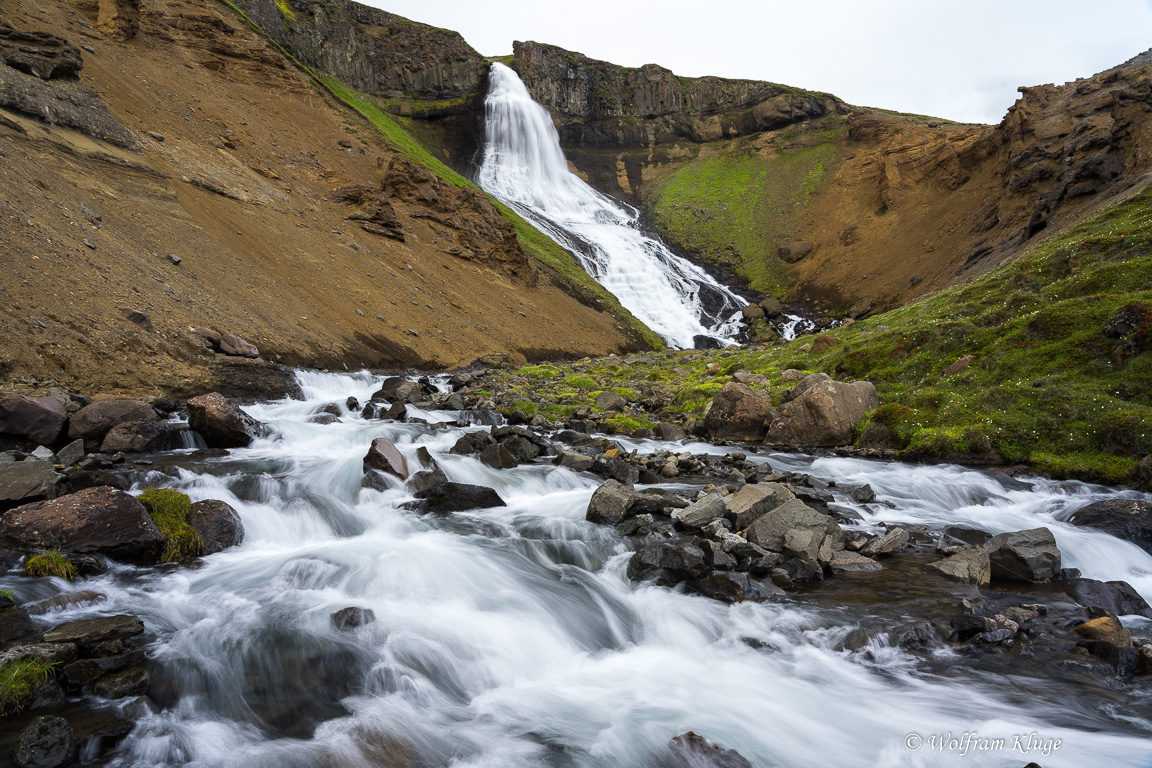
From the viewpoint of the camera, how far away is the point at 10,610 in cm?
525

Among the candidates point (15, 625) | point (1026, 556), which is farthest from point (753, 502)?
point (15, 625)

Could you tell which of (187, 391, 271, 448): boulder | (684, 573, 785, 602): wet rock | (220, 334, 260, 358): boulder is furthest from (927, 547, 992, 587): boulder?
(220, 334, 260, 358): boulder

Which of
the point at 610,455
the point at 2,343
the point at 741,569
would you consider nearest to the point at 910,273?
the point at 610,455

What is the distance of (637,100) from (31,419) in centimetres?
9114

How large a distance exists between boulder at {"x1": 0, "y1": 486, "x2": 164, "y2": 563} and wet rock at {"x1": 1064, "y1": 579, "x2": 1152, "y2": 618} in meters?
10.6

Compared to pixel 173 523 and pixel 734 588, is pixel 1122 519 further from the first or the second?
pixel 173 523

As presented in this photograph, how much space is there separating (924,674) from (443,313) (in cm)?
2523

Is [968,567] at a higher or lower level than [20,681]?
higher

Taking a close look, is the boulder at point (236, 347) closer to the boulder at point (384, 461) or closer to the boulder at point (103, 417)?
the boulder at point (103, 417)

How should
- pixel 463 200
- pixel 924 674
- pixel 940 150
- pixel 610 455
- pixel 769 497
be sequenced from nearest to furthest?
pixel 924 674 < pixel 769 497 < pixel 610 455 < pixel 463 200 < pixel 940 150

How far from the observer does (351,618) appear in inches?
246

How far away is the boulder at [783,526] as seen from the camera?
26.0 ft

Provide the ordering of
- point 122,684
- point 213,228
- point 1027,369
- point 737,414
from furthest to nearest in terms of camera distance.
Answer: point 213,228 → point 737,414 → point 1027,369 → point 122,684

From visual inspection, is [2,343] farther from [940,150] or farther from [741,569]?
[940,150]
